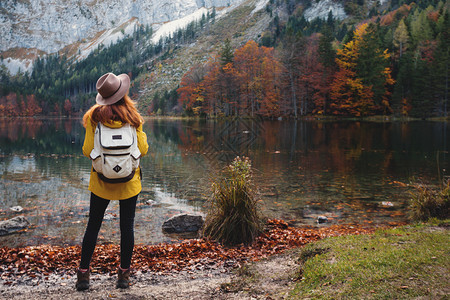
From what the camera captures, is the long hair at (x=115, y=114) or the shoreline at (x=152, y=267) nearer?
the long hair at (x=115, y=114)

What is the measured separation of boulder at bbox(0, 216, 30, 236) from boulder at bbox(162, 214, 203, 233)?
11.5 feet

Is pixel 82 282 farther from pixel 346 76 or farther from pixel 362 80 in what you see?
pixel 346 76

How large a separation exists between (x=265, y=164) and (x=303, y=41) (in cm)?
5370

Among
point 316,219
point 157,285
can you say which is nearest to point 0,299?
point 157,285

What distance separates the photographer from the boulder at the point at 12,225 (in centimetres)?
746

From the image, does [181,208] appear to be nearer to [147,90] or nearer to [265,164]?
[265,164]

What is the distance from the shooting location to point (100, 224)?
4098 millimetres

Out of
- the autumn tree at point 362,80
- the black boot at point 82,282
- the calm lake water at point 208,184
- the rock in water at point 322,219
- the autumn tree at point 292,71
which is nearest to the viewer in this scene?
the black boot at point 82,282

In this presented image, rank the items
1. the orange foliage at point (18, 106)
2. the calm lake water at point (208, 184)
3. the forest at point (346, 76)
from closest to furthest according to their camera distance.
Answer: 1. the calm lake water at point (208, 184)
2. the forest at point (346, 76)
3. the orange foliage at point (18, 106)

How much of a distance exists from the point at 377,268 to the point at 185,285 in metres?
2.50

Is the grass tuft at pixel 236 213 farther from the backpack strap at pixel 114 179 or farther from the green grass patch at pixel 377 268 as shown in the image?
the backpack strap at pixel 114 179

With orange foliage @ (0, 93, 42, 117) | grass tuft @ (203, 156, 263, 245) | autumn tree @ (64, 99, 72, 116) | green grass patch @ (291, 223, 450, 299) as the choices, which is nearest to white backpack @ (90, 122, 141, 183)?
green grass patch @ (291, 223, 450, 299)

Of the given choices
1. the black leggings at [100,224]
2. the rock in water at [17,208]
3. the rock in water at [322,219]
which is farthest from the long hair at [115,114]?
the rock in water at [17,208]

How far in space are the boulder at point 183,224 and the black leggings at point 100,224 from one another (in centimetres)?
339
